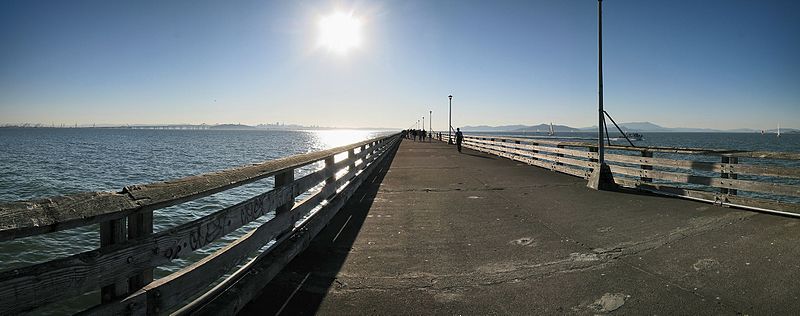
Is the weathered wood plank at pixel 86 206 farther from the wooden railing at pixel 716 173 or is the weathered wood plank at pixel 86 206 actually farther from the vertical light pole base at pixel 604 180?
the vertical light pole base at pixel 604 180

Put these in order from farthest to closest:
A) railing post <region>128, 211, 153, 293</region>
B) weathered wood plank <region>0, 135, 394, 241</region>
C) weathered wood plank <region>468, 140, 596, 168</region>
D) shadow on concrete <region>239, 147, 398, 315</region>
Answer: weathered wood plank <region>468, 140, 596, 168</region> → shadow on concrete <region>239, 147, 398, 315</region> → railing post <region>128, 211, 153, 293</region> → weathered wood plank <region>0, 135, 394, 241</region>

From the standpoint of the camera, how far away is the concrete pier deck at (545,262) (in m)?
3.76

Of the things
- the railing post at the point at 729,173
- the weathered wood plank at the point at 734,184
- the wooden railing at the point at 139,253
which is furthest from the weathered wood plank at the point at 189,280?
the railing post at the point at 729,173

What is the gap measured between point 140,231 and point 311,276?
2.20 m

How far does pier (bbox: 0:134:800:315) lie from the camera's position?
227cm

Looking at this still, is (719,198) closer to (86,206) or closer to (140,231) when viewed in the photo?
(140,231)

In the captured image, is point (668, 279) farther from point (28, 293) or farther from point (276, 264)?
point (28, 293)

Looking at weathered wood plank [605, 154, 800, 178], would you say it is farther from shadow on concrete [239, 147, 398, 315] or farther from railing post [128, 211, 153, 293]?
railing post [128, 211, 153, 293]

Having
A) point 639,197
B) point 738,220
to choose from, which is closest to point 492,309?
point 738,220

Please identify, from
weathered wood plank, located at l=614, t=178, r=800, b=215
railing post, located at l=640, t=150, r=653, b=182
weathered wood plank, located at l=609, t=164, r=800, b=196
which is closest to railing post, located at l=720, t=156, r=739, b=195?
weathered wood plank, located at l=609, t=164, r=800, b=196

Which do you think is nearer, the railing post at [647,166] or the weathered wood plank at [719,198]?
the weathered wood plank at [719,198]

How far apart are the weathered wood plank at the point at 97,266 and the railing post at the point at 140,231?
46 mm

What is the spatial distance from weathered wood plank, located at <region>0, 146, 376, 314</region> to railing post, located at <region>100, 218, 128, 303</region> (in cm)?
6

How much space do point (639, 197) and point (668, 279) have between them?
17.6ft
